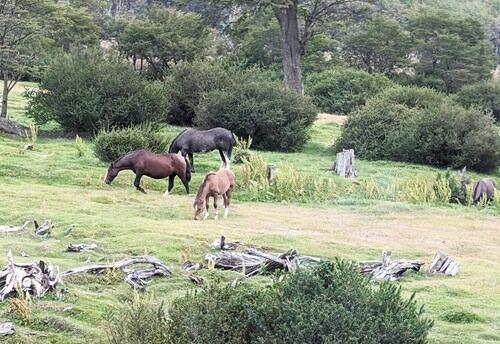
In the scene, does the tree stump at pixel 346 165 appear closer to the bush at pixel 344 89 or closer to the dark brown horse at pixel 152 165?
the dark brown horse at pixel 152 165

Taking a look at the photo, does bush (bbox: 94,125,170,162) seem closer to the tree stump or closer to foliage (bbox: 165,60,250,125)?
the tree stump

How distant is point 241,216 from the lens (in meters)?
14.4

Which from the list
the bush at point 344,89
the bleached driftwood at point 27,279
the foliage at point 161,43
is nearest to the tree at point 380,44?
the bush at point 344,89

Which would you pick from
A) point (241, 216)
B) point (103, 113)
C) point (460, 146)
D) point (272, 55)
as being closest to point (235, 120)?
point (103, 113)

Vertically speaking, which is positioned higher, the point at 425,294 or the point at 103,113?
the point at 103,113

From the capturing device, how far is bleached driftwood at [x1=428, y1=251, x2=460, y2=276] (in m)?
10.0

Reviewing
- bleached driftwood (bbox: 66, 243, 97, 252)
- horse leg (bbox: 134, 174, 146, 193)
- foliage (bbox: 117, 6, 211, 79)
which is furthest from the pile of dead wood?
foliage (bbox: 117, 6, 211, 79)

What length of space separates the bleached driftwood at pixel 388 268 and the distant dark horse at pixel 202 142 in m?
9.85

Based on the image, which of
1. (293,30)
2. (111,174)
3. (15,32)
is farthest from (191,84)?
(111,174)

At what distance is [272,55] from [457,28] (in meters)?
13.5

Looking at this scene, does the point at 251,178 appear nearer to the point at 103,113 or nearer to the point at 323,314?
the point at 103,113

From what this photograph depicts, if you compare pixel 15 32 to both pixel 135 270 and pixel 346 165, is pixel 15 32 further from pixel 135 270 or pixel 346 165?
pixel 135 270

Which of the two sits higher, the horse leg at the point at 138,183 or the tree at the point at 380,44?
the tree at the point at 380,44

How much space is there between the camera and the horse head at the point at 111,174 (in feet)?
54.4
